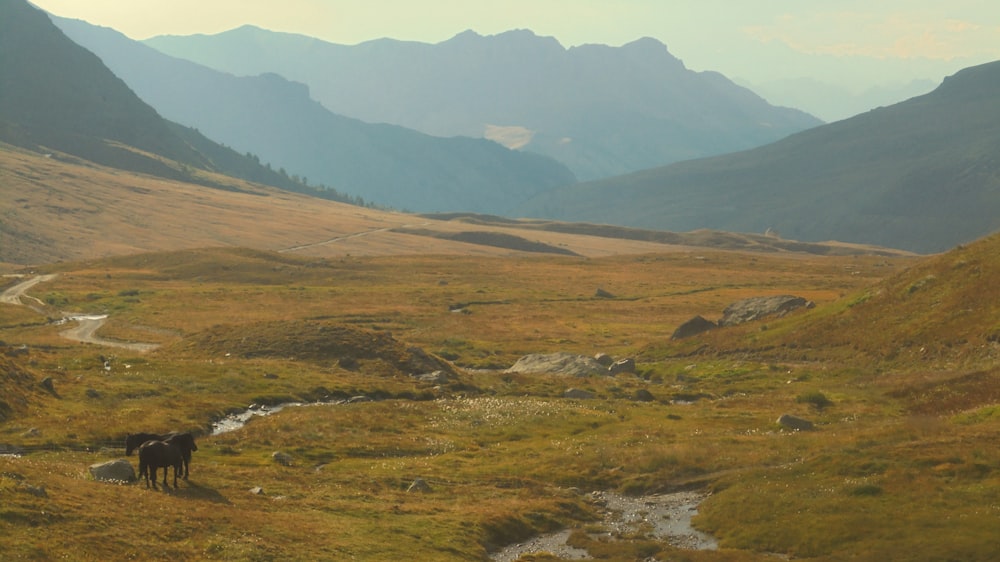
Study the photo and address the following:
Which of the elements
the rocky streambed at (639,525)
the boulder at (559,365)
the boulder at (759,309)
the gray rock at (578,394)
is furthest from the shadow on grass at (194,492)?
the boulder at (759,309)

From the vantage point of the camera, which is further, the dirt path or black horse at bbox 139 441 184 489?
the dirt path

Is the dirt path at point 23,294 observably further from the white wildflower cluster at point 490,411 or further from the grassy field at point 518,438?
the white wildflower cluster at point 490,411

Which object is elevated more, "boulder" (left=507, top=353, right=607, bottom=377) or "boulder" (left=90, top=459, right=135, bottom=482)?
"boulder" (left=90, top=459, right=135, bottom=482)

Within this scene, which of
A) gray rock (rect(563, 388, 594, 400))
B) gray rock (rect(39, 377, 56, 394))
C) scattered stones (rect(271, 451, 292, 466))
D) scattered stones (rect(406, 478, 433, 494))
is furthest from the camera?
gray rock (rect(563, 388, 594, 400))

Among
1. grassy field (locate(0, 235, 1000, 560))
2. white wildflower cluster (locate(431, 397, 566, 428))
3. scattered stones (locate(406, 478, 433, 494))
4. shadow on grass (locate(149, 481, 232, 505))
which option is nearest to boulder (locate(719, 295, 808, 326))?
grassy field (locate(0, 235, 1000, 560))

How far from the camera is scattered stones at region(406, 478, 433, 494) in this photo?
46.3 m

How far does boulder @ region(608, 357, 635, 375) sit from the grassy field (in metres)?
1.65

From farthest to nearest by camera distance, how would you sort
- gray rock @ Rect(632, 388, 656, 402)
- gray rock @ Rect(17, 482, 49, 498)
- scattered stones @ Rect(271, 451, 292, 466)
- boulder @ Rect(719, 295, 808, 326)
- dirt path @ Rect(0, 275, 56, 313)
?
1. dirt path @ Rect(0, 275, 56, 313)
2. boulder @ Rect(719, 295, 808, 326)
3. gray rock @ Rect(632, 388, 656, 402)
4. scattered stones @ Rect(271, 451, 292, 466)
5. gray rock @ Rect(17, 482, 49, 498)

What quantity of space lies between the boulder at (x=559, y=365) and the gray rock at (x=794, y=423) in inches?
1392

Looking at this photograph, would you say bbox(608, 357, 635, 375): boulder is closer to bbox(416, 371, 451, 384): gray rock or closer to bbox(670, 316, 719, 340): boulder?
bbox(670, 316, 719, 340): boulder

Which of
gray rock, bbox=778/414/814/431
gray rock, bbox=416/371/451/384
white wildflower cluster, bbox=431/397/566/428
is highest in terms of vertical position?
gray rock, bbox=778/414/814/431

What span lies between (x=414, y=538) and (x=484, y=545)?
3.18 m

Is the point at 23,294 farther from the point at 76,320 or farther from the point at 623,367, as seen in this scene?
the point at 623,367

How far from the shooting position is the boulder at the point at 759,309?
10906cm
